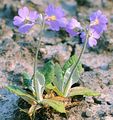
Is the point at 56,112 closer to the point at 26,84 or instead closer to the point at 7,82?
the point at 26,84

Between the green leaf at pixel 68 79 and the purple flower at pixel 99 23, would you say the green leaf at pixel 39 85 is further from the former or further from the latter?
the purple flower at pixel 99 23

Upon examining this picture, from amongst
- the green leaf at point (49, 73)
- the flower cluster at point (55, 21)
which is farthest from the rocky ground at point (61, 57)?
the flower cluster at point (55, 21)

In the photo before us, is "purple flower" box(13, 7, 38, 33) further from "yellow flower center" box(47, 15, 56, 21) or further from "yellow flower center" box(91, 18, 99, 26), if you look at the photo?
"yellow flower center" box(91, 18, 99, 26)

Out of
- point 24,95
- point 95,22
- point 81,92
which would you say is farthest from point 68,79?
point 95,22

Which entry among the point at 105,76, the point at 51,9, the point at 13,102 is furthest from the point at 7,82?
the point at 51,9

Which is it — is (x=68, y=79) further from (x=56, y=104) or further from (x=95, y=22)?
(x=95, y=22)

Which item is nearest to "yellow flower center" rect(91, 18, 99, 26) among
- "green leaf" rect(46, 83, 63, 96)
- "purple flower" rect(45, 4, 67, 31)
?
"purple flower" rect(45, 4, 67, 31)
